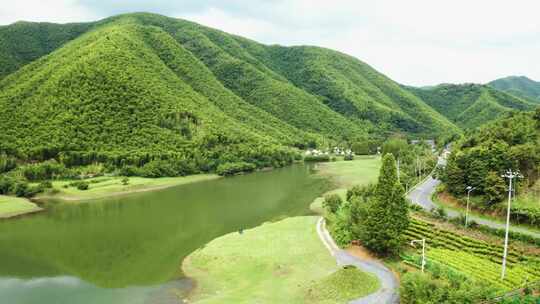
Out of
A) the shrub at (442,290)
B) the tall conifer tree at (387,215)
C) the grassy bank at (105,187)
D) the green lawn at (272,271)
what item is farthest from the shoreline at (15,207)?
the shrub at (442,290)

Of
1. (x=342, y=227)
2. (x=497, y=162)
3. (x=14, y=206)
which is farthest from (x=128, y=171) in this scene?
(x=497, y=162)

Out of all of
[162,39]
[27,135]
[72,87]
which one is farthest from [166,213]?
[162,39]

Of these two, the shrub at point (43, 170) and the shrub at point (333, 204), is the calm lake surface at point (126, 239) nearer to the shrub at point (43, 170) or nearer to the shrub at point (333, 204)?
the shrub at point (333, 204)

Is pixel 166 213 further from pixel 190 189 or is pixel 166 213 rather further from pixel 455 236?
pixel 455 236

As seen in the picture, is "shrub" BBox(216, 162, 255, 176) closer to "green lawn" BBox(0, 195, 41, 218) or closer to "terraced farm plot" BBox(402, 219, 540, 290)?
"green lawn" BBox(0, 195, 41, 218)

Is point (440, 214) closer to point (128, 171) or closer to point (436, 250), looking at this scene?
point (436, 250)
